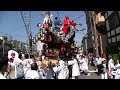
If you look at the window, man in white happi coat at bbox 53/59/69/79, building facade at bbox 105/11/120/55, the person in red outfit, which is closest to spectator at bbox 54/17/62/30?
the person in red outfit

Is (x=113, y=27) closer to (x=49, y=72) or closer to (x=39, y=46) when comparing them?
(x=39, y=46)

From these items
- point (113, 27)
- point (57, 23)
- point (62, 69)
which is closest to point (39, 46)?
point (57, 23)

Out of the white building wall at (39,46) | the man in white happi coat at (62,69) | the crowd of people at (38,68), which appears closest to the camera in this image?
the crowd of people at (38,68)

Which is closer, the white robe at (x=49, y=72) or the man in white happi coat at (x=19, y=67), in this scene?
the man in white happi coat at (x=19, y=67)

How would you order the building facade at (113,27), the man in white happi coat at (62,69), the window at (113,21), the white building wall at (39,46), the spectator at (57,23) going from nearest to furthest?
1. the spectator at (57,23)
2. the white building wall at (39,46)
3. the man in white happi coat at (62,69)
4. the building facade at (113,27)
5. the window at (113,21)

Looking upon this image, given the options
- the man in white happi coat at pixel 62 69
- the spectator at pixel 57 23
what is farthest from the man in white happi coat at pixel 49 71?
the spectator at pixel 57 23

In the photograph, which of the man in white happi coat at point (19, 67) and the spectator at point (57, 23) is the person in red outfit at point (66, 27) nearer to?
the spectator at point (57, 23)

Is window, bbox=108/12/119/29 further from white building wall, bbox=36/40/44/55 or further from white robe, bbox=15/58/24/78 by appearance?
white robe, bbox=15/58/24/78

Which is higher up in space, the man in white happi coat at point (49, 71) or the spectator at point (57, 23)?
the spectator at point (57, 23)

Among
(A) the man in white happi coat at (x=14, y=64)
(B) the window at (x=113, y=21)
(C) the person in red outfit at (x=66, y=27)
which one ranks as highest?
(B) the window at (x=113, y=21)

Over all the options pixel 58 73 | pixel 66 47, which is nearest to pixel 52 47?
pixel 66 47

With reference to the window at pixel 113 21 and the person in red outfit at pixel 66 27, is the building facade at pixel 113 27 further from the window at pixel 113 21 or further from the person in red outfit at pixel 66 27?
the person in red outfit at pixel 66 27
